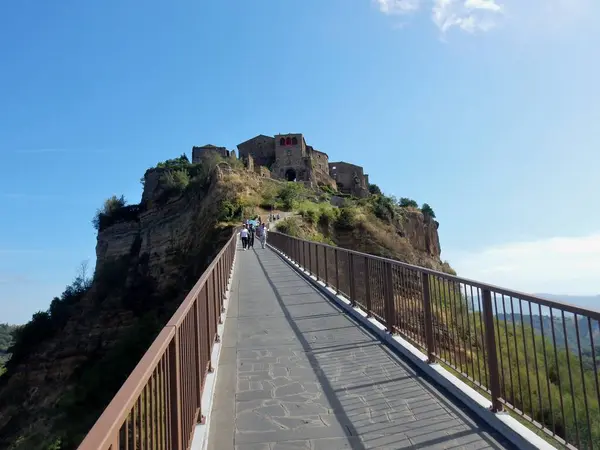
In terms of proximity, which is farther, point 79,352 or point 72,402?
point 79,352

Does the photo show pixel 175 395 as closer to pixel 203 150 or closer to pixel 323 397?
pixel 323 397

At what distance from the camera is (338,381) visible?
211 inches

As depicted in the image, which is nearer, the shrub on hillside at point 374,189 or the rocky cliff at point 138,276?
the rocky cliff at point 138,276

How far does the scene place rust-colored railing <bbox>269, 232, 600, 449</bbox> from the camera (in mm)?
3219

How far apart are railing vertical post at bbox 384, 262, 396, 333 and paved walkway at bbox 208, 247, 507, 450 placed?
1.54 feet

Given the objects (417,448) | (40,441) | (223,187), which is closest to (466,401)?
(417,448)

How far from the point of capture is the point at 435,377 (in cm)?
533

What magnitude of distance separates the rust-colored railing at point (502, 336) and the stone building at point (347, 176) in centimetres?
8013

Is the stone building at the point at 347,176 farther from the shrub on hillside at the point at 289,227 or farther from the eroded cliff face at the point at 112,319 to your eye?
the shrub on hillside at the point at 289,227

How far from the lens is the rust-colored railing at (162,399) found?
5.37ft

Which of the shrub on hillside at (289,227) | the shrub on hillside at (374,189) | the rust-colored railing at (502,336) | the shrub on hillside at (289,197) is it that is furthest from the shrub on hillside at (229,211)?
the shrub on hillside at (374,189)

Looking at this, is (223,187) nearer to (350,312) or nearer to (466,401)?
(350,312)

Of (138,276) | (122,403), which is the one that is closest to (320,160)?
(138,276)

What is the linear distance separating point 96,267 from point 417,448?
68321 mm
